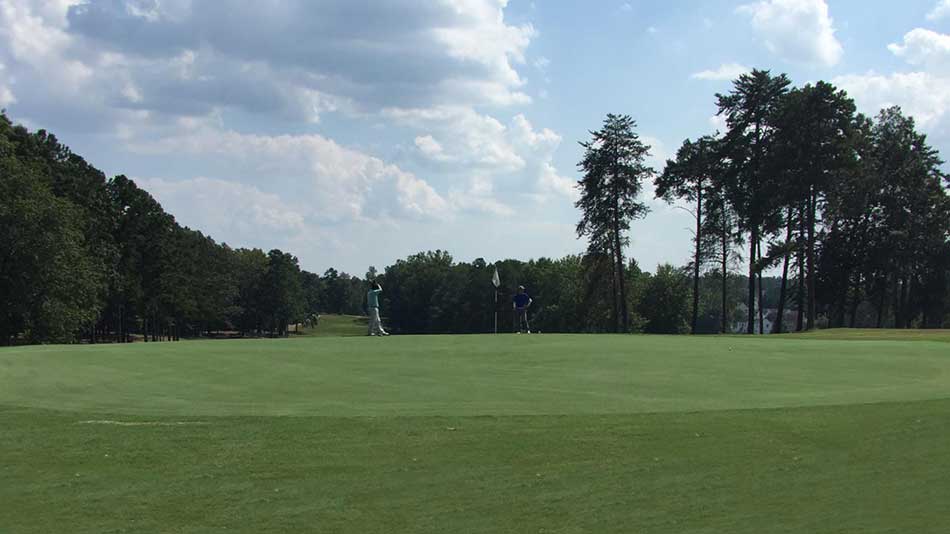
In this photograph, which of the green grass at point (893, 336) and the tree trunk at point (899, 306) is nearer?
the green grass at point (893, 336)

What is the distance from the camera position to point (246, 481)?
9.23m

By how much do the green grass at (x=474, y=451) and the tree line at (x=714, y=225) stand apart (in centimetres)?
4677

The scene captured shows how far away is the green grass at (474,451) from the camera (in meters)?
8.02

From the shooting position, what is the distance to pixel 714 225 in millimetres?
73438

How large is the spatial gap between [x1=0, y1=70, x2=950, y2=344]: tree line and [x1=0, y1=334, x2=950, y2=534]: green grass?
46.8 metres

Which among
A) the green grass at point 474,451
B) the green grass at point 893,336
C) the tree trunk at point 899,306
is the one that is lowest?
the green grass at point 474,451

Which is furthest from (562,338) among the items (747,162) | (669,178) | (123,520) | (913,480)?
(669,178)

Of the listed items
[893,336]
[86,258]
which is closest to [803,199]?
[893,336]

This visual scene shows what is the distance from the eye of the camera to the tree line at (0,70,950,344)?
60.2 m

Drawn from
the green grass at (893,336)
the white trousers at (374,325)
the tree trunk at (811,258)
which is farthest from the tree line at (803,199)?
the white trousers at (374,325)

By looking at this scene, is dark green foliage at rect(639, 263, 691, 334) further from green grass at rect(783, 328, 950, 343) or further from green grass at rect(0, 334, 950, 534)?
green grass at rect(0, 334, 950, 534)

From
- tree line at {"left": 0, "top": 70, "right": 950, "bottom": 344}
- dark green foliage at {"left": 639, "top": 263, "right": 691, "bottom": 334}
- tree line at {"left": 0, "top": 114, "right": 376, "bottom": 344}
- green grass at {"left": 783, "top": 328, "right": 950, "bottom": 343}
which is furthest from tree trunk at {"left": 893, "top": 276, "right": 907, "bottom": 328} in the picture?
tree line at {"left": 0, "top": 114, "right": 376, "bottom": 344}

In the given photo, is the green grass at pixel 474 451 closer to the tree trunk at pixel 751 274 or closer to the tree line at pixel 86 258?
the tree line at pixel 86 258

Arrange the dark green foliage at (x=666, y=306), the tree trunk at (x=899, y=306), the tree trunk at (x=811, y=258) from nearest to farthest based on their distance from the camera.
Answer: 1. the tree trunk at (x=811, y=258)
2. the tree trunk at (x=899, y=306)
3. the dark green foliage at (x=666, y=306)
